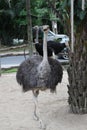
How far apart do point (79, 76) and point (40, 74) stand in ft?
2.81

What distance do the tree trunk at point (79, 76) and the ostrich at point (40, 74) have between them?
1.09 ft

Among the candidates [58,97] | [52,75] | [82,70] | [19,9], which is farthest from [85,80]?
[19,9]

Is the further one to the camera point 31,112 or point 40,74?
point 31,112

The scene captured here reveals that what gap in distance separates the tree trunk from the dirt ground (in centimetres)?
22

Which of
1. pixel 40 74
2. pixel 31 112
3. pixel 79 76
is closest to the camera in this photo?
pixel 40 74

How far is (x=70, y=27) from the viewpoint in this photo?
7469 millimetres

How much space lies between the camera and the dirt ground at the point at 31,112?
690 centimetres

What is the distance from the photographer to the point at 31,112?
7875 mm

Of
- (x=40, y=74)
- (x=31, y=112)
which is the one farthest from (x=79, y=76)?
(x=31, y=112)

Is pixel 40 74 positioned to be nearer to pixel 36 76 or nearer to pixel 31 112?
pixel 36 76

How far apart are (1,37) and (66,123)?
2290 centimetres

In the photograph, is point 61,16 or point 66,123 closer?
point 66,123

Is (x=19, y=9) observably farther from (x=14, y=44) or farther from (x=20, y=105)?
(x=20, y=105)

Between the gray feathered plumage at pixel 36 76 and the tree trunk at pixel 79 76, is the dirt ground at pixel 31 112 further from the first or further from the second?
the gray feathered plumage at pixel 36 76
